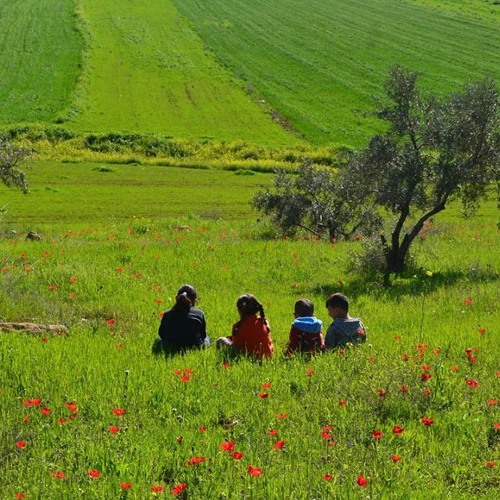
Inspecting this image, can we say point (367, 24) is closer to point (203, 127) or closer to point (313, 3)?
point (313, 3)

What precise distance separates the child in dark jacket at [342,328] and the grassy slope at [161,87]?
5423 cm

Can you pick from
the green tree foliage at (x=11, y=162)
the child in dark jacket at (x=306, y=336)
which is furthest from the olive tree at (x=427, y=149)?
the green tree foliage at (x=11, y=162)

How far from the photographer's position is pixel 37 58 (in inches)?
3196

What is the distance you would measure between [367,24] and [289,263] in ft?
303

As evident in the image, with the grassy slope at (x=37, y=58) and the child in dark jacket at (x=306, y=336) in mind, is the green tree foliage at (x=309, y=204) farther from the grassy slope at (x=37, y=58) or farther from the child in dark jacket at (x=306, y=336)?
the grassy slope at (x=37, y=58)

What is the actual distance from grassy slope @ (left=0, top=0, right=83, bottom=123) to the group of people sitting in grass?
60004 mm

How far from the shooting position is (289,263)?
19.8 meters

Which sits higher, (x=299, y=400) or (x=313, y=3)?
(x=313, y=3)

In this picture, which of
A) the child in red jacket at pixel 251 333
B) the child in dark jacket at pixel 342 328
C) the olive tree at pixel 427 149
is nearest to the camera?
the child in red jacket at pixel 251 333

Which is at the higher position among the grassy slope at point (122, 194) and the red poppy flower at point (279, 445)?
the red poppy flower at point (279, 445)

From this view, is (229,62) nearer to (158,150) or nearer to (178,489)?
(158,150)

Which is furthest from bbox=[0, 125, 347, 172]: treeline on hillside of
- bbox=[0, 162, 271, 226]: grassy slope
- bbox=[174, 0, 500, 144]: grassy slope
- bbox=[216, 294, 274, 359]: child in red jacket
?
bbox=[216, 294, 274, 359]: child in red jacket

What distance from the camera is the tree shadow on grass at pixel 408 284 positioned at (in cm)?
1594

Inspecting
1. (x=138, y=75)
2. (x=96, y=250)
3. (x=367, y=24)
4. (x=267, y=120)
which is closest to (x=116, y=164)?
(x=267, y=120)
